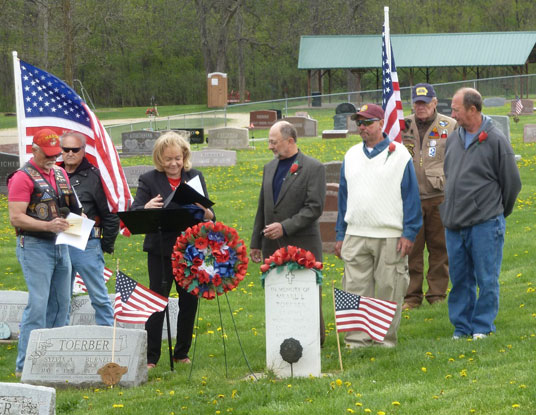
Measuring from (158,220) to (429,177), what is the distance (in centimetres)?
332

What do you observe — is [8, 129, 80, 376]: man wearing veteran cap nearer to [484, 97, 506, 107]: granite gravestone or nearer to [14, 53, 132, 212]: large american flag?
[14, 53, 132, 212]: large american flag

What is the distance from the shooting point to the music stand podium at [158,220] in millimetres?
7316

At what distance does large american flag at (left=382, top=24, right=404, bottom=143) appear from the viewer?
368 inches

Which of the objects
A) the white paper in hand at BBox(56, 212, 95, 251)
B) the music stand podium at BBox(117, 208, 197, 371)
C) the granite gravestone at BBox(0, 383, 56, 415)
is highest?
the music stand podium at BBox(117, 208, 197, 371)

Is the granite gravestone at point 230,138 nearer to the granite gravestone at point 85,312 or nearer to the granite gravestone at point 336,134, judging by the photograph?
the granite gravestone at point 336,134

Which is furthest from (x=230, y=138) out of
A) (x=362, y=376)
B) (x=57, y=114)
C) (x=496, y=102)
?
(x=362, y=376)

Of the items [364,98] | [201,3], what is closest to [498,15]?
[201,3]

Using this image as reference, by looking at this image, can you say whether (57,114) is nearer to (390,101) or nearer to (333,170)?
(390,101)

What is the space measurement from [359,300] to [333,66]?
160 ft

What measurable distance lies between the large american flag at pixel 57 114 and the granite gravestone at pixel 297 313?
208 centimetres

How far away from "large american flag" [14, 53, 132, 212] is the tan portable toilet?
50.4m

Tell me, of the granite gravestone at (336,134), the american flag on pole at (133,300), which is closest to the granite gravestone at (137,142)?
the granite gravestone at (336,134)

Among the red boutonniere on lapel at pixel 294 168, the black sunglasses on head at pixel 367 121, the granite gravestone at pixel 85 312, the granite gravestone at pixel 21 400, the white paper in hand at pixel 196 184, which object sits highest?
the black sunglasses on head at pixel 367 121

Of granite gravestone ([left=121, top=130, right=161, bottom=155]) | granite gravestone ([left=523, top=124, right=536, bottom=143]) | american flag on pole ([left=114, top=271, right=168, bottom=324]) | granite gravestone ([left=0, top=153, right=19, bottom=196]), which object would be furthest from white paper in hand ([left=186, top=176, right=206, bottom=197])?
granite gravestone ([left=121, top=130, right=161, bottom=155])
